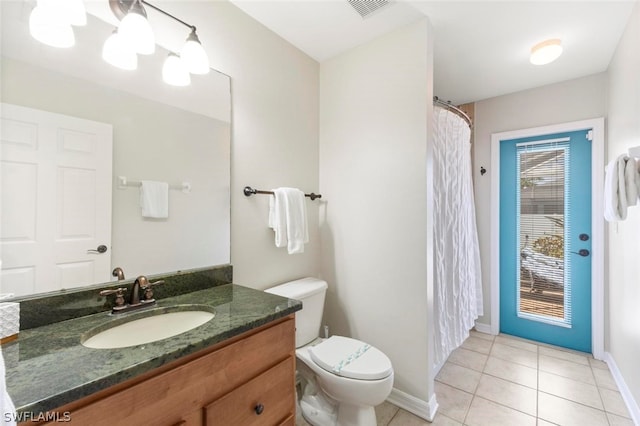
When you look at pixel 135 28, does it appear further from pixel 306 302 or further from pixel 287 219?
pixel 306 302

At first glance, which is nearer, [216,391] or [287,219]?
[216,391]

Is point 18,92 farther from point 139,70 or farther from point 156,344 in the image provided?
point 156,344

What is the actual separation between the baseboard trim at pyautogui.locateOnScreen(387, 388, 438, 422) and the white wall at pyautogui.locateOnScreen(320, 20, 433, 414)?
1.5 inches

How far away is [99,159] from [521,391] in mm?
2863

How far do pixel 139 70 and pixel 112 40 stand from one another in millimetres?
146

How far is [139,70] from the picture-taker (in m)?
1.24

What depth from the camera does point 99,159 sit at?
1098 mm

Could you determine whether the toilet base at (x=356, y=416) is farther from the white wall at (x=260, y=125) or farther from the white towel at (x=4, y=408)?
the white towel at (x=4, y=408)

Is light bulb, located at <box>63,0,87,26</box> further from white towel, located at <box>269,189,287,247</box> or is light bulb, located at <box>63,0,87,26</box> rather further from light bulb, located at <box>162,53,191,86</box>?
white towel, located at <box>269,189,287,247</box>

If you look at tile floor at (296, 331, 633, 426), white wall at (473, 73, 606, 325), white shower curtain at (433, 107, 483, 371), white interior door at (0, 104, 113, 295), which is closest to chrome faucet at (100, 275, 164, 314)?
white interior door at (0, 104, 113, 295)

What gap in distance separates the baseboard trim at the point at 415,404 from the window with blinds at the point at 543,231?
66.6 inches

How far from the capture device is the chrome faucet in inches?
41.8

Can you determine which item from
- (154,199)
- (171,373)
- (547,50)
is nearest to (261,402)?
(171,373)

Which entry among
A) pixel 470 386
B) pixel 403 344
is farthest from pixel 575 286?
pixel 403 344
